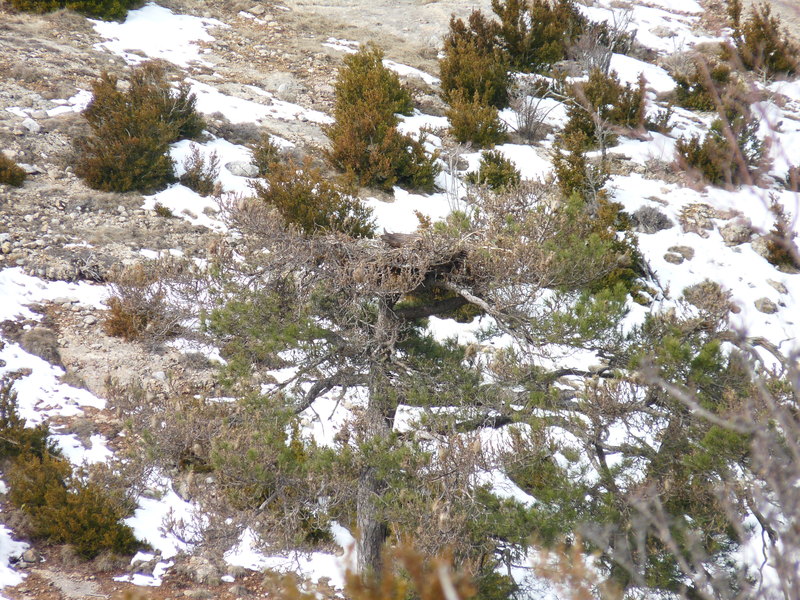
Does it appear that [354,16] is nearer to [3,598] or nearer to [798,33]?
[798,33]

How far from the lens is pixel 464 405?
4246 millimetres

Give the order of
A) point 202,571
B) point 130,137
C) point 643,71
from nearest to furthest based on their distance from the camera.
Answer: point 202,571 < point 130,137 < point 643,71

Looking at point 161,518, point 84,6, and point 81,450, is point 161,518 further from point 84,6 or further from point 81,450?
point 84,6

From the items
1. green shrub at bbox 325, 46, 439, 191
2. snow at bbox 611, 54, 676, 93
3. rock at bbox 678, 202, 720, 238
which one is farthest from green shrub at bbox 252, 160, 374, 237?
snow at bbox 611, 54, 676, 93

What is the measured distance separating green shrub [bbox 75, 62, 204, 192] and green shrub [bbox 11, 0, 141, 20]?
189 inches

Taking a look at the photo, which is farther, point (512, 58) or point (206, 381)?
point (512, 58)

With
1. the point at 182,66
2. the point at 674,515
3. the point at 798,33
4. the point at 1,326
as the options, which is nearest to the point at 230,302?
the point at 674,515

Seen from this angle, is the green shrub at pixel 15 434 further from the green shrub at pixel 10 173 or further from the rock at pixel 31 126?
the rock at pixel 31 126

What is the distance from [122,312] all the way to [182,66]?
295 inches

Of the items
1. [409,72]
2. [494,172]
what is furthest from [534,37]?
[494,172]

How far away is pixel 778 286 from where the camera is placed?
879 cm

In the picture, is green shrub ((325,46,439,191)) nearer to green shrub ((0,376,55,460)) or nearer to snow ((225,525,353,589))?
green shrub ((0,376,55,460))

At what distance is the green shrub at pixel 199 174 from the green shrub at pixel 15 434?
4194mm

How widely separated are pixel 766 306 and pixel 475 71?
6.58m
